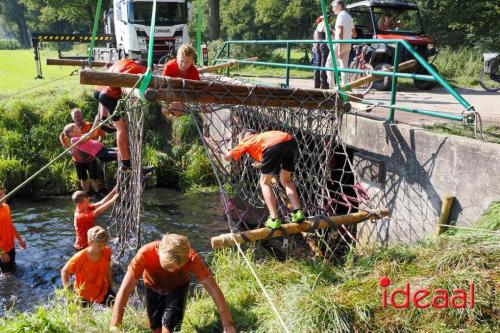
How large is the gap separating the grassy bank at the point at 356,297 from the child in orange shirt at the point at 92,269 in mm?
389

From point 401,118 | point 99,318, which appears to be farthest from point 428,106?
point 99,318

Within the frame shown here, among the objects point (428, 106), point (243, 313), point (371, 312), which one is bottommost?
point (243, 313)

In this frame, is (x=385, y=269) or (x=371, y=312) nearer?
(x=371, y=312)

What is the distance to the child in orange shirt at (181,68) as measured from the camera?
5965mm

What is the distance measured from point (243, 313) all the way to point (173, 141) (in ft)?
26.3

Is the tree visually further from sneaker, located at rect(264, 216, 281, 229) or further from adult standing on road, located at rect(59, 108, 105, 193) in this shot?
sneaker, located at rect(264, 216, 281, 229)

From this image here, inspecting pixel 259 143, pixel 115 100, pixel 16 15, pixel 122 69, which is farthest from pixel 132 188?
pixel 16 15

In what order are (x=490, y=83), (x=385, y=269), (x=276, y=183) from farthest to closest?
(x=490, y=83) → (x=276, y=183) → (x=385, y=269)

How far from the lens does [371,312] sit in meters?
3.86

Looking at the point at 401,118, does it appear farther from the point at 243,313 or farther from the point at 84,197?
the point at 84,197

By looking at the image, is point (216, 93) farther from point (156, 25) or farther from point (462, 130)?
point (156, 25)

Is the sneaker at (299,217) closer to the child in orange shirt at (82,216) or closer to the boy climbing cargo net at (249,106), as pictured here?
the boy climbing cargo net at (249,106)

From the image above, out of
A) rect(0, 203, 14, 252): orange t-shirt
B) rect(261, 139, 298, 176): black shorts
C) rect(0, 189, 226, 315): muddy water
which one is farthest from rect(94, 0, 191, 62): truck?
rect(261, 139, 298, 176): black shorts

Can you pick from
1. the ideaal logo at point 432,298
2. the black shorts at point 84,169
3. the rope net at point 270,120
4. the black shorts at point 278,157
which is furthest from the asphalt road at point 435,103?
the black shorts at point 84,169
